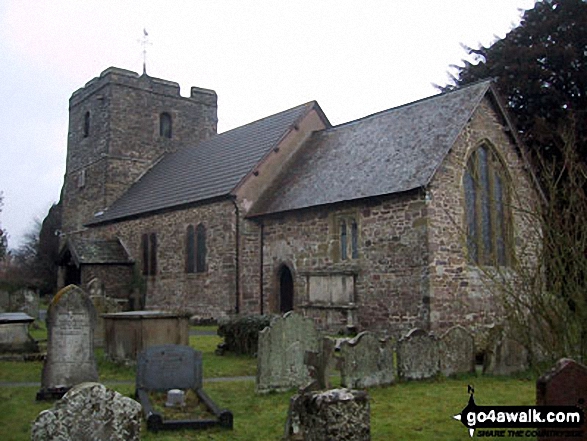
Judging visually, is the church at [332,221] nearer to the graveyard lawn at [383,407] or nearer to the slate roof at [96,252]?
the slate roof at [96,252]

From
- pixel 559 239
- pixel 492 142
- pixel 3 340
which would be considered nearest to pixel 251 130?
pixel 492 142

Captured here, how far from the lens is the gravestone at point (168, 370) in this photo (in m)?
9.64

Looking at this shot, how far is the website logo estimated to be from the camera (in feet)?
19.4

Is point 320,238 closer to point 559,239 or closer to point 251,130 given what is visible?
point 251,130

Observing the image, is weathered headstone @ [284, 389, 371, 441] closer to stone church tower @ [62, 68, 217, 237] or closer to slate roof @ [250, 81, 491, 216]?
slate roof @ [250, 81, 491, 216]

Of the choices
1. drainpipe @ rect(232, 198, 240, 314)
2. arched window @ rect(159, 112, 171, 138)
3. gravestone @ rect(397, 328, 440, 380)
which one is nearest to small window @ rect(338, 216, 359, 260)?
drainpipe @ rect(232, 198, 240, 314)

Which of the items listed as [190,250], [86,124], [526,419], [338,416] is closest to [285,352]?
[526,419]

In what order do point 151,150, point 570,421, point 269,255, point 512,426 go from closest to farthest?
point 570,421 → point 512,426 → point 269,255 → point 151,150

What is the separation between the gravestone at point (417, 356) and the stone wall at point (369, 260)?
5.16m

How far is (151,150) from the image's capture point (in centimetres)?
3628

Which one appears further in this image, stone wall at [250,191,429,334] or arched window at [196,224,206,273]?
arched window at [196,224,206,273]

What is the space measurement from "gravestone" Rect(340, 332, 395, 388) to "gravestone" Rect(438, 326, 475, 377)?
4.24 feet

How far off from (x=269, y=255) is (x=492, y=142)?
8.55 metres

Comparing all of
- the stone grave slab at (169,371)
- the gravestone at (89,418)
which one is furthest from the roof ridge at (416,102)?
the gravestone at (89,418)
